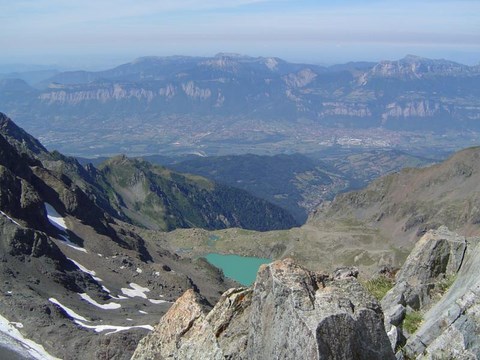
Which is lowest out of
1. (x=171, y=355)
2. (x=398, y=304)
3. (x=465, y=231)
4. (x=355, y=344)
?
(x=465, y=231)

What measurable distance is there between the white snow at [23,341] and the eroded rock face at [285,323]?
41511 millimetres

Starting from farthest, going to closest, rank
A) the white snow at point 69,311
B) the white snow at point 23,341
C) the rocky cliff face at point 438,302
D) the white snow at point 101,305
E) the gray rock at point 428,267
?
1. the white snow at point 101,305
2. the white snow at point 69,311
3. the white snow at point 23,341
4. the gray rock at point 428,267
5. the rocky cliff face at point 438,302

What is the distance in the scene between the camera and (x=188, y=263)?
14688 centimetres

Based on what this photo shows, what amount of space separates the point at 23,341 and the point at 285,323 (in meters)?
52.6

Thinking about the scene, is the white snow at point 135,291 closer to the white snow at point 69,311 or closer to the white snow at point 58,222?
the white snow at point 58,222

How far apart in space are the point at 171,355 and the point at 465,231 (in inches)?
7642

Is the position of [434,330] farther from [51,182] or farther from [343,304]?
[51,182]

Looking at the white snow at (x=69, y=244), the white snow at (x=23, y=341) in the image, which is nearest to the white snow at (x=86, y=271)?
the white snow at (x=69, y=244)

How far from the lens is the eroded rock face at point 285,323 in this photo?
1578 cm

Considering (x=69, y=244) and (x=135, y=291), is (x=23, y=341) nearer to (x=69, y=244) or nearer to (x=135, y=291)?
(x=135, y=291)

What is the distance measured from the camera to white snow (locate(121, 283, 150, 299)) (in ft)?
324

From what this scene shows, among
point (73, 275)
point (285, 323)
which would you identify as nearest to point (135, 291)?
point (73, 275)

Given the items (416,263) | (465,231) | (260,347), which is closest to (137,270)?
(416,263)

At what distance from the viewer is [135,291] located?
331ft
